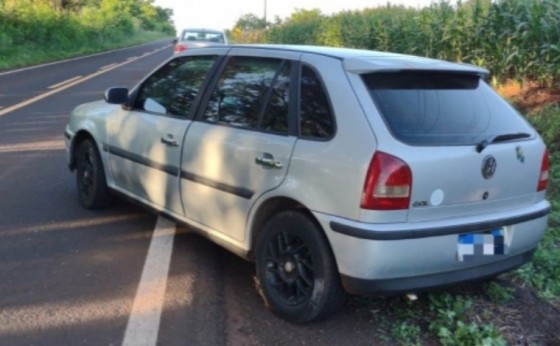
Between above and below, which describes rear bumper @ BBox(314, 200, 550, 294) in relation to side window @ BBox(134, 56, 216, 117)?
below

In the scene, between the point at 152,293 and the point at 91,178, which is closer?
the point at 152,293

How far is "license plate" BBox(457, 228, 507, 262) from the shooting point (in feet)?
12.0

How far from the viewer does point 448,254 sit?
11.9 ft

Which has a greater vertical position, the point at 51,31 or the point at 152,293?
the point at 152,293

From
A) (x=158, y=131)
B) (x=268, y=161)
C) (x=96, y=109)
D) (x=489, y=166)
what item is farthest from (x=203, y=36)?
(x=489, y=166)

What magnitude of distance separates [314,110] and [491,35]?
288 inches

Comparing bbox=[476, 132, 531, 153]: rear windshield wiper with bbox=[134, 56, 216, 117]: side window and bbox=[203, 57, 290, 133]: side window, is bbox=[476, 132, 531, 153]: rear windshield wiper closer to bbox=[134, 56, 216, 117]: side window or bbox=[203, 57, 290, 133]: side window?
bbox=[203, 57, 290, 133]: side window

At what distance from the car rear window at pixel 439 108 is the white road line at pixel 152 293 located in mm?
1761

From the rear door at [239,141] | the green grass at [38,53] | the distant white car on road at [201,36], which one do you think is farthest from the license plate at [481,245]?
the green grass at [38,53]

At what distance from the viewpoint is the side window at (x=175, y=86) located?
4.94 meters

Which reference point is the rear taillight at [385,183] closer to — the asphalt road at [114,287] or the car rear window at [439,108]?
the car rear window at [439,108]

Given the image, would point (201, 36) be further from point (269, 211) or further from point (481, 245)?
point (481, 245)

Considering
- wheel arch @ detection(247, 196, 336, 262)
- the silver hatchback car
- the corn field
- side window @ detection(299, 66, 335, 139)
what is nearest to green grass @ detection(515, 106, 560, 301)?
the silver hatchback car

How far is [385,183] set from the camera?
11.2 ft
